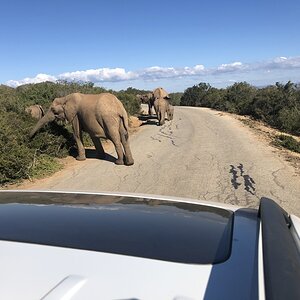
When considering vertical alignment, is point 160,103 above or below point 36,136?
below

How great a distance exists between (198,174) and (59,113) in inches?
207

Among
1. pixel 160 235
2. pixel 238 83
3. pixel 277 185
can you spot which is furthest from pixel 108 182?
pixel 238 83

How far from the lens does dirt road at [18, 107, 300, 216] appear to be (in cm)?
871

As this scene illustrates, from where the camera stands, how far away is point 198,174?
34.1 ft

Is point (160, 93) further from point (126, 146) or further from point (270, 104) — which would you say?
point (126, 146)

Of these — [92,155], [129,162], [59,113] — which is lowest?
[92,155]

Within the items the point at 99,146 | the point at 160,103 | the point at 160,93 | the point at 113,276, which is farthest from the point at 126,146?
the point at 160,93

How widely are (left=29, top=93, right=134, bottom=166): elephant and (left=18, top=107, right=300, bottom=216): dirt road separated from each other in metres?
0.58

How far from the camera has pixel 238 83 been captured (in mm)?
50500

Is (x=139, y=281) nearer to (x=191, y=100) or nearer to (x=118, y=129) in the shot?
(x=118, y=129)

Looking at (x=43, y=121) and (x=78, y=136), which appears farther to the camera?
(x=43, y=121)

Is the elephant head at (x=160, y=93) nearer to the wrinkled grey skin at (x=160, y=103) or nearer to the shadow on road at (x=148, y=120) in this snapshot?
the wrinkled grey skin at (x=160, y=103)

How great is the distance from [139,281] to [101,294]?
0.16m

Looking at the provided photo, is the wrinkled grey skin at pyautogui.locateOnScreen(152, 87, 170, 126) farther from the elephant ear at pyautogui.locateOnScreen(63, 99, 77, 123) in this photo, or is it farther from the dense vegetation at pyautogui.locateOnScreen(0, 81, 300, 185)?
the elephant ear at pyautogui.locateOnScreen(63, 99, 77, 123)
